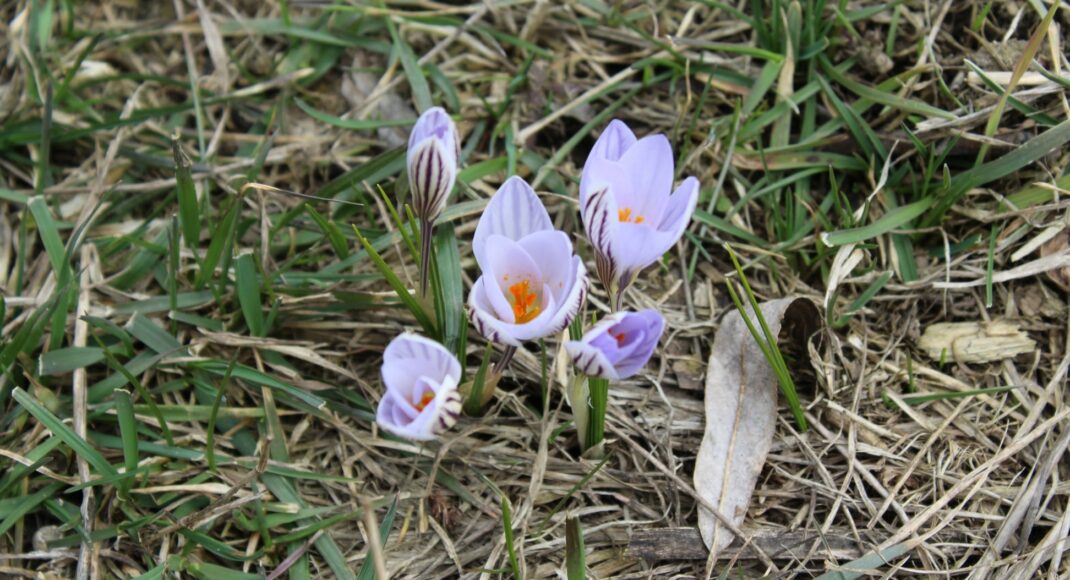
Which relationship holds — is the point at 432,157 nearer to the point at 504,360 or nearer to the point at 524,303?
the point at 524,303

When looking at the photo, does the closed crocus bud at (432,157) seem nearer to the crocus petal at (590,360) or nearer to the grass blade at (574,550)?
the crocus petal at (590,360)

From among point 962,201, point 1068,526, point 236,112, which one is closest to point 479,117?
point 236,112

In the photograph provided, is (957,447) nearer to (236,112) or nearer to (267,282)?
(267,282)

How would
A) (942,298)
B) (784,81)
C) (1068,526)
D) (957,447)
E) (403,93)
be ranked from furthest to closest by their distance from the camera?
(403,93) < (784,81) < (942,298) < (957,447) < (1068,526)

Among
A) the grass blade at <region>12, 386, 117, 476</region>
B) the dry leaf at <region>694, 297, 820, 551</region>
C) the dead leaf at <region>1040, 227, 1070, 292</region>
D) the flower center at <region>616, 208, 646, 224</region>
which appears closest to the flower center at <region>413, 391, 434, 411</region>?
the flower center at <region>616, 208, 646, 224</region>

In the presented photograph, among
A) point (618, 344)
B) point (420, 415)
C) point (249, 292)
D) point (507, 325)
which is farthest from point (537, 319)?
point (249, 292)
